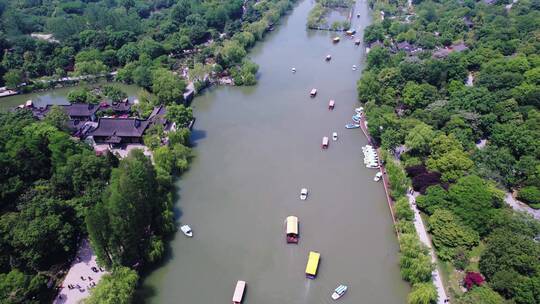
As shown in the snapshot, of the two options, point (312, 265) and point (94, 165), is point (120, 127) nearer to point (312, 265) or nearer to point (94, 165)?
point (94, 165)

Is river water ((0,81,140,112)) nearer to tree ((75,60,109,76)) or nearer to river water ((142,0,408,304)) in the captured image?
tree ((75,60,109,76))

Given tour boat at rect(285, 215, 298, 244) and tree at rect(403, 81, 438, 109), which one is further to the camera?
tree at rect(403, 81, 438, 109)

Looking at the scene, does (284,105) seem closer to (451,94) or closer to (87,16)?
(451,94)

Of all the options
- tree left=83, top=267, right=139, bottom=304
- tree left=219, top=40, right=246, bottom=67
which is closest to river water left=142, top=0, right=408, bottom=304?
tree left=83, top=267, right=139, bottom=304

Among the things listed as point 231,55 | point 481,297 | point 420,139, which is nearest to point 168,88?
point 231,55

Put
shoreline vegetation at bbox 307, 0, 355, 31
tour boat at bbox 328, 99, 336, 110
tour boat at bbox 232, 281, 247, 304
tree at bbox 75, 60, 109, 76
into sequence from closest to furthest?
tour boat at bbox 232, 281, 247, 304 → tour boat at bbox 328, 99, 336, 110 → tree at bbox 75, 60, 109, 76 → shoreline vegetation at bbox 307, 0, 355, 31

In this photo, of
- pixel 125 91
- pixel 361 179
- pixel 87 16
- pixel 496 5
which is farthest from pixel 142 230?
pixel 496 5

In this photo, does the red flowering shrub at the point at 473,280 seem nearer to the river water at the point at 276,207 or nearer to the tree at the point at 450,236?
the tree at the point at 450,236
